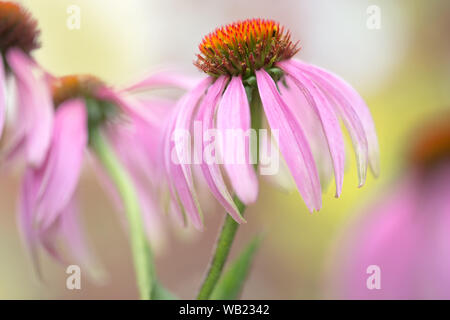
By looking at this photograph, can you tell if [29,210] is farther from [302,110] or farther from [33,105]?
[302,110]

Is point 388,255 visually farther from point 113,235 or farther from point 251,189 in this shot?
point 113,235

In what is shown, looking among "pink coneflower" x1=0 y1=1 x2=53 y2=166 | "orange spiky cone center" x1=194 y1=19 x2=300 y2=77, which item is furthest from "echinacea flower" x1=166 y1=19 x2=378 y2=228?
"pink coneflower" x1=0 y1=1 x2=53 y2=166

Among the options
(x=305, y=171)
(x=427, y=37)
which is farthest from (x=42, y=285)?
(x=427, y=37)

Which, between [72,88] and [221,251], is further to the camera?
[72,88]

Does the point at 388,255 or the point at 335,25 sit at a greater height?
the point at 335,25

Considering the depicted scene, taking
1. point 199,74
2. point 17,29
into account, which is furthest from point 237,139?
point 17,29

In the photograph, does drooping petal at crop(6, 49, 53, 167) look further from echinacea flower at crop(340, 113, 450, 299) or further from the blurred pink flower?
echinacea flower at crop(340, 113, 450, 299)
